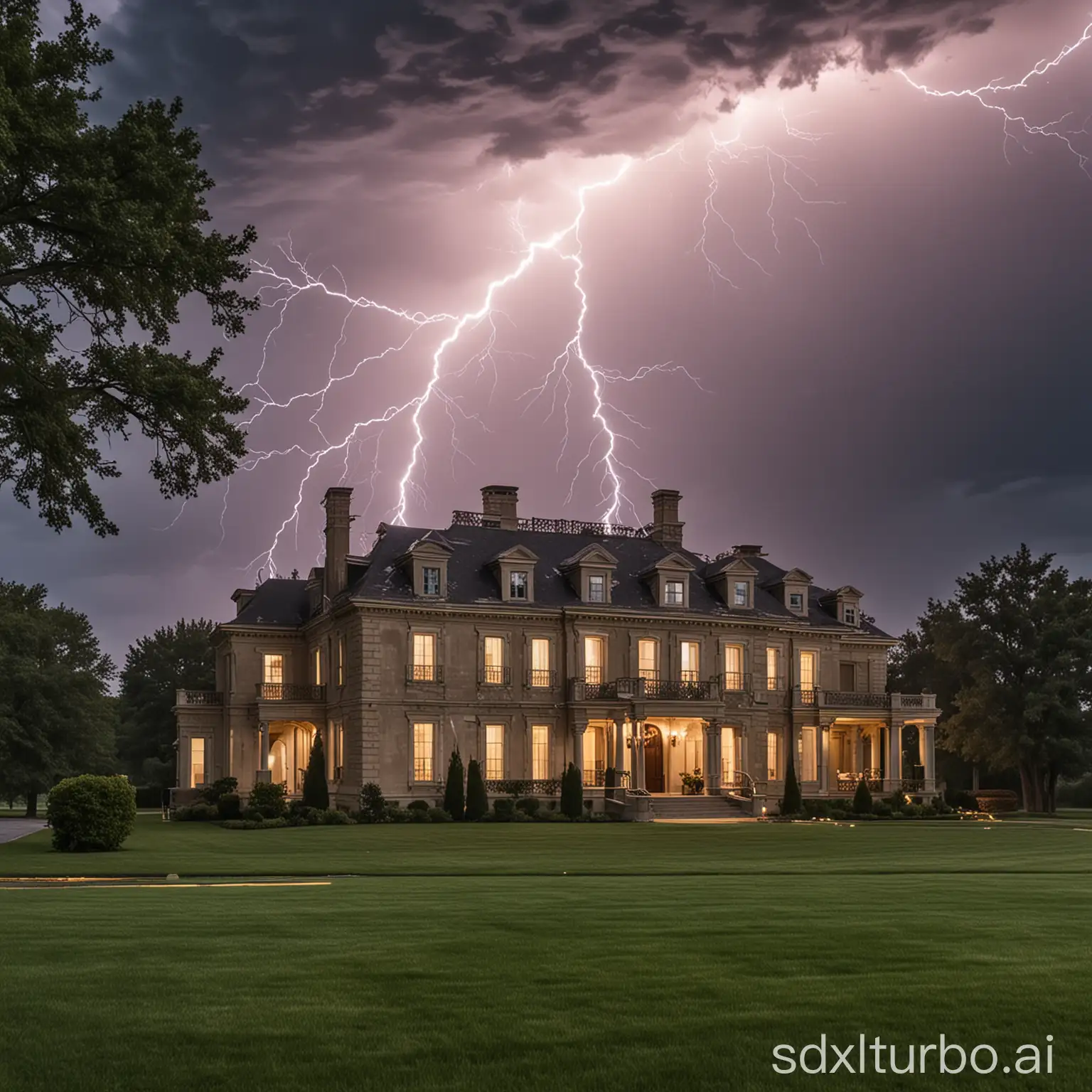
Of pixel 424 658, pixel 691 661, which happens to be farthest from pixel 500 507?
pixel 691 661

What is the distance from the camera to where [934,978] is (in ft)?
31.3

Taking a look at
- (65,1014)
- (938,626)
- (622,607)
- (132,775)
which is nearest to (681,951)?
(65,1014)

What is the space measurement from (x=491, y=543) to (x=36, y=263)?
1246 inches

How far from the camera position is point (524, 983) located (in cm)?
941

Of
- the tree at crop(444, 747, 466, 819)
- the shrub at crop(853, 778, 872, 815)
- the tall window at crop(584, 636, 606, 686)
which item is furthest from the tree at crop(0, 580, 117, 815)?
the shrub at crop(853, 778, 872, 815)

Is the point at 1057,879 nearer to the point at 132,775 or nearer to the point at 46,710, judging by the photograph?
the point at 46,710

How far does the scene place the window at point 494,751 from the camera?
48375 mm

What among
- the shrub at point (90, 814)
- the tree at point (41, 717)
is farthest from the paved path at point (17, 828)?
the shrub at point (90, 814)

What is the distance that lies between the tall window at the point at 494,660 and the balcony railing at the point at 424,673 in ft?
5.53

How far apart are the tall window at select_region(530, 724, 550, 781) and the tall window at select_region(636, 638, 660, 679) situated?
4.30 metres

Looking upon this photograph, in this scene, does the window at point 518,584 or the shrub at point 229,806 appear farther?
the window at point 518,584

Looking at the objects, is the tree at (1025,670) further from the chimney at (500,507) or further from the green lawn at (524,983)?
the green lawn at (524,983)

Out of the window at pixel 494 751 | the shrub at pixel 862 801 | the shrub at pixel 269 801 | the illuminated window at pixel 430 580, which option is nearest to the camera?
the shrub at pixel 269 801

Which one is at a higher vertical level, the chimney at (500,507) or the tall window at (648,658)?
the chimney at (500,507)
